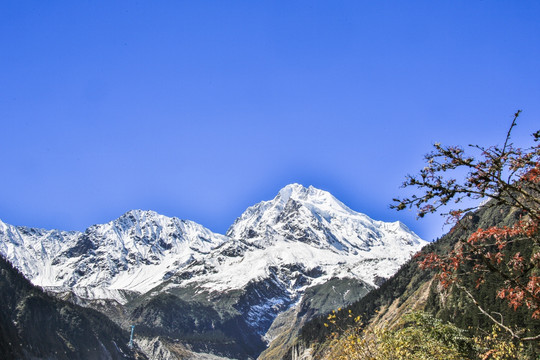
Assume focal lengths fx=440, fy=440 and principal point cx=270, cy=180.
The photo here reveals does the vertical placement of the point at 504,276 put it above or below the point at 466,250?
below

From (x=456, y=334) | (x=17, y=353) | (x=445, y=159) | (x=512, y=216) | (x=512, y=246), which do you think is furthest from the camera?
(x=512, y=216)

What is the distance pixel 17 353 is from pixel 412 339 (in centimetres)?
17151

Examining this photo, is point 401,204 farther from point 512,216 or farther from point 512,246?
point 512,216

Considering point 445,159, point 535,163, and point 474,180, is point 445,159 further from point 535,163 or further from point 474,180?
point 535,163

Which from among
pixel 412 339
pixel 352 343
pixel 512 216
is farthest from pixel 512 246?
pixel 352 343

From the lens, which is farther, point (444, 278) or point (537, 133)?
point (444, 278)

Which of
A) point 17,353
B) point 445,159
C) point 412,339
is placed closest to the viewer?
point 445,159

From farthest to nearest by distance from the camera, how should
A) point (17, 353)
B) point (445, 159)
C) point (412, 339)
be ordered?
point (17, 353)
point (412, 339)
point (445, 159)

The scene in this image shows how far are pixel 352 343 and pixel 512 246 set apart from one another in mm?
139307

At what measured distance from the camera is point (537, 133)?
10953 millimetres

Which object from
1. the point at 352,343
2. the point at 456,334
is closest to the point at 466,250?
the point at 352,343

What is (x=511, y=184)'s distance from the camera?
1141 cm

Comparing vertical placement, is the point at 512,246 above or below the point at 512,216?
below

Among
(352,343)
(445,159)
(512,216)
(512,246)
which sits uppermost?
(512,216)
